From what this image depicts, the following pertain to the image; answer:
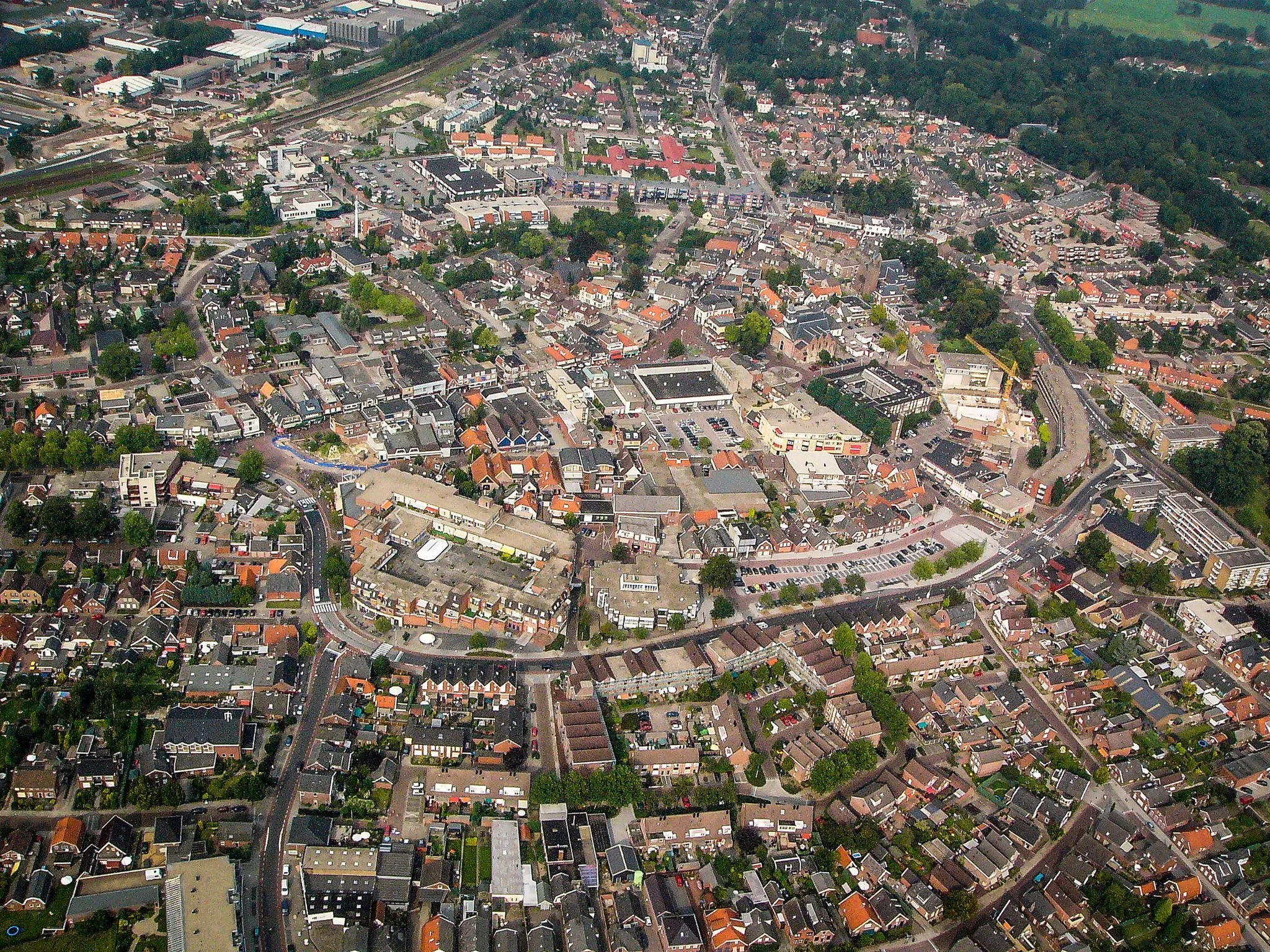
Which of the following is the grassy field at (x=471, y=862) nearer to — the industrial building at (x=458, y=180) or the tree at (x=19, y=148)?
the industrial building at (x=458, y=180)

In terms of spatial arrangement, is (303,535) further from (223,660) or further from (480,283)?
(480,283)

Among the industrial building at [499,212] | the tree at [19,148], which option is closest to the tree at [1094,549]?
the industrial building at [499,212]

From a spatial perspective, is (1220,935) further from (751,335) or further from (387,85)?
(387,85)

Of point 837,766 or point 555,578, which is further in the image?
point 555,578

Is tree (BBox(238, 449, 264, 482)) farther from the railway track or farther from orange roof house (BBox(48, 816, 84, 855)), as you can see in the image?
the railway track

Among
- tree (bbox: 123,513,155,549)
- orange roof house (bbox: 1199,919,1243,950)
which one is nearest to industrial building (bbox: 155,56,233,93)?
tree (bbox: 123,513,155,549)

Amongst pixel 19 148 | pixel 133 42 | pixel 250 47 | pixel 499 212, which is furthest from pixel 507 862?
pixel 133 42

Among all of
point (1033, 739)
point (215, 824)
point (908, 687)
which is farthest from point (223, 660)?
point (1033, 739)
